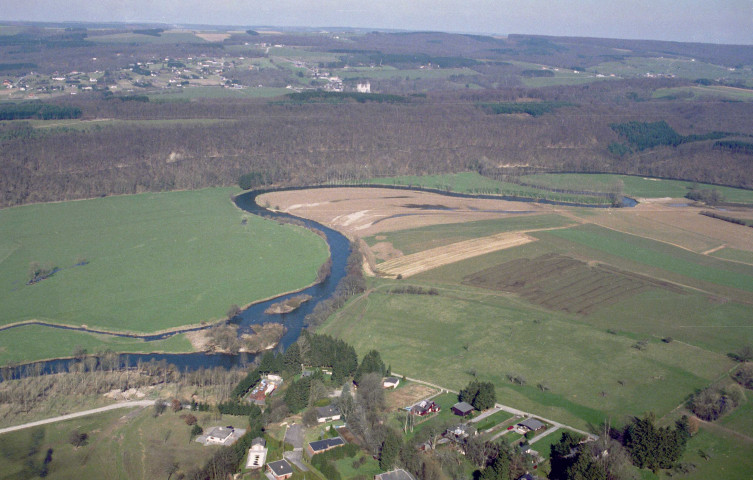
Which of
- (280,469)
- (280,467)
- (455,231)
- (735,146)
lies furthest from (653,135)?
(280,469)

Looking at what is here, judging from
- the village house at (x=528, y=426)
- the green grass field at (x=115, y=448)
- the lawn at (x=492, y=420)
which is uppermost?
the village house at (x=528, y=426)

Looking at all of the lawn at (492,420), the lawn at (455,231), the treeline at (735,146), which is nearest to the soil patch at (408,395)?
the lawn at (492,420)

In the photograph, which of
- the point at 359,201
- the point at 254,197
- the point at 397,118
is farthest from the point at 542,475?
the point at 397,118

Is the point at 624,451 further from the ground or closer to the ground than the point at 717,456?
further from the ground

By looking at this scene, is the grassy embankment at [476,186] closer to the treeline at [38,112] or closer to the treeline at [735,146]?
the treeline at [735,146]

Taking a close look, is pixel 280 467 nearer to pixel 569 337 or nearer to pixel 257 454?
pixel 257 454
